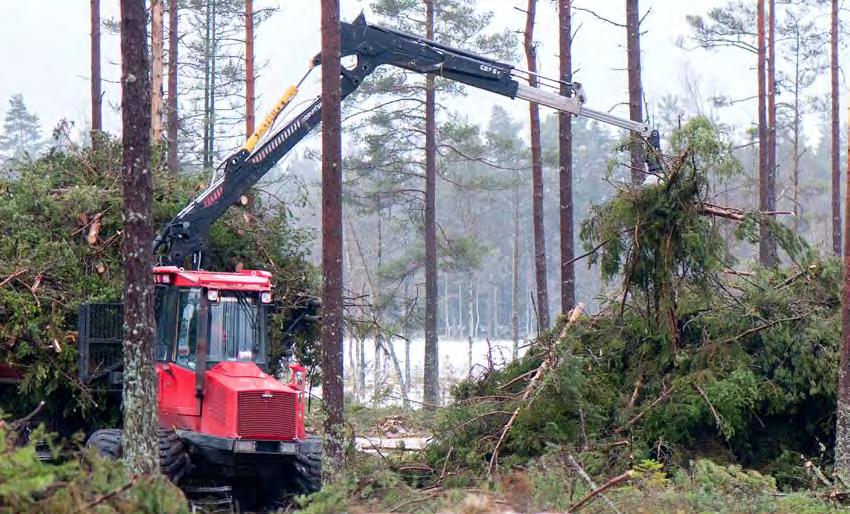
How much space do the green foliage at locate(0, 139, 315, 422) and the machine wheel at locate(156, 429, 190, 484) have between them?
1855 mm

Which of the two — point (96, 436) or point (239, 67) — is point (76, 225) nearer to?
point (96, 436)

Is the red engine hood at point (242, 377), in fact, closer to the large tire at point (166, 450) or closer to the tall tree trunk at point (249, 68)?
the large tire at point (166, 450)

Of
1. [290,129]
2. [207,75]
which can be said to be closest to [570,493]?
[290,129]

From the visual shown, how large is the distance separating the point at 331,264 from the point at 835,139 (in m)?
23.9

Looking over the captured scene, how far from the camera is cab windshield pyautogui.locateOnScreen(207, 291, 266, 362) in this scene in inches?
509

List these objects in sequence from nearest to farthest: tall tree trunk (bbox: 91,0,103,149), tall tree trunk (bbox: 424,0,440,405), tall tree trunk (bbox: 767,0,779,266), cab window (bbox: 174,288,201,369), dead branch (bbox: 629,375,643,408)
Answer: cab window (bbox: 174,288,201,369)
dead branch (bbox: 629,375,643,408)
tall tree trunk (bbox: 91,0,103,149)
tall tree trunk (bbox: 424,0,440,405)
tall tree trunk (bbox: 767,0,779,266)

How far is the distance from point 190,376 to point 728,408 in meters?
6.63

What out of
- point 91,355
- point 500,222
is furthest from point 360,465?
point 500,222

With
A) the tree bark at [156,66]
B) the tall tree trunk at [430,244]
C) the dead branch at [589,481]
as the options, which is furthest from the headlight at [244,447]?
the tall tree trunk at [430,244]

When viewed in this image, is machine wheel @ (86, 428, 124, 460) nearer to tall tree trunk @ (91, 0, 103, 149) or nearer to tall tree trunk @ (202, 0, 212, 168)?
tall tree trunk @ (91, 0, 103, 149)

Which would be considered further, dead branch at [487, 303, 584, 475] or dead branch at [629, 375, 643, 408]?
dead branch at [629, 375, 643, 408]

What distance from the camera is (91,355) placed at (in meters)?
13.4

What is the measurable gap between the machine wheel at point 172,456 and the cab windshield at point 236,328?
1.05 meters

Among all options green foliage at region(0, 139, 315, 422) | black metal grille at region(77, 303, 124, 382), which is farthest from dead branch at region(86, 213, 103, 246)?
black metal grille at region(77, 303, 124, 382)
